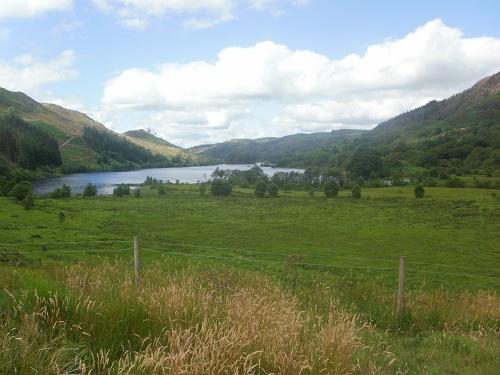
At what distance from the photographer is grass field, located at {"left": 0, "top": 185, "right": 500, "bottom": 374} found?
3949mm

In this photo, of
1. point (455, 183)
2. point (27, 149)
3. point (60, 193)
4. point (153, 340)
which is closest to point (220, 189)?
point (60, 193)

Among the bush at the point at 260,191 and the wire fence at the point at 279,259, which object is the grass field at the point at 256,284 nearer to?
the wire fence at the point at 279,259

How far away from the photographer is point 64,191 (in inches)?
2977

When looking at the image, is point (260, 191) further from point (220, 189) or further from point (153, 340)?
point (153, 340)

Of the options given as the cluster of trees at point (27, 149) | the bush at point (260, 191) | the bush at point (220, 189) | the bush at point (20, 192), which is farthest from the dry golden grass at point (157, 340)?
the cluster of trees at point (27, 149)

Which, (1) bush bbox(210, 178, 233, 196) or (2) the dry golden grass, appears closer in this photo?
(2) the dry golden grass

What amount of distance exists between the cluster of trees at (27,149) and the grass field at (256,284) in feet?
189

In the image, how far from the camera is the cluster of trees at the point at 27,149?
11969 cm

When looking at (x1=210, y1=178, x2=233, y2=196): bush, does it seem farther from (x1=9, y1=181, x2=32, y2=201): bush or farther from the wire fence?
the wire fence

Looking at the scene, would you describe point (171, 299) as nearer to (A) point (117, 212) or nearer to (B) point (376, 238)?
(B) point (376, 238)

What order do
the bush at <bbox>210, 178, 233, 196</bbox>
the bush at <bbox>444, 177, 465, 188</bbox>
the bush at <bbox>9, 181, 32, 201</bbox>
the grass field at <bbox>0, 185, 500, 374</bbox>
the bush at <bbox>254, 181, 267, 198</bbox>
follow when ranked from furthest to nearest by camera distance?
the bush at <bbox>210, 178, 233, 196</bbox> → the bush at <bbox>444, 177, 465, 188</bbox> → the bush at <bbox>254, 181, 267, 198</bbox> → the bush at <bbox>9, 181, 32, 201</bbox> → the grass field at <bbox>0, 185, 500, 374</bbox>

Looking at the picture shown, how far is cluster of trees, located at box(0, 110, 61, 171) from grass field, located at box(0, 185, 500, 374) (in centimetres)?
5764

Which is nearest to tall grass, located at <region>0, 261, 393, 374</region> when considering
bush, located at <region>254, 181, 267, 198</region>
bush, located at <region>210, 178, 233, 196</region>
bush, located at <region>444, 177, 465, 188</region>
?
bush, located at <region>254, 181, 267, 198</region>

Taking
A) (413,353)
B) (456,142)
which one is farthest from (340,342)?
(456,142)
